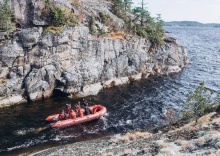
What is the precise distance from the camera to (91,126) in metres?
37.2

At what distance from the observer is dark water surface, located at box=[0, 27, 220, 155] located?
32.6 metres

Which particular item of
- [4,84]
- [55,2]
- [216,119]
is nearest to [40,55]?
[4,84]

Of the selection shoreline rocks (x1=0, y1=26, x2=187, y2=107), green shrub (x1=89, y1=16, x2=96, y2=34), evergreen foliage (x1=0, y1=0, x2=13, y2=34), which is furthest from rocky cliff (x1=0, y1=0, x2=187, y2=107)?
evergreen foliage (x1=0, y1=0, x2=13, y2=34)

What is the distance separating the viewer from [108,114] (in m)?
40.7

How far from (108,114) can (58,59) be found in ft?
40.1

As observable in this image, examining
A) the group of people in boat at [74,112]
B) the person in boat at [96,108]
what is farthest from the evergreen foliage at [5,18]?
the person in boat at [96,108]

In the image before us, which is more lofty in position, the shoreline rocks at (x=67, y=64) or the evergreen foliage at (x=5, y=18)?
the evergreen foliage at (x=5, y=18)

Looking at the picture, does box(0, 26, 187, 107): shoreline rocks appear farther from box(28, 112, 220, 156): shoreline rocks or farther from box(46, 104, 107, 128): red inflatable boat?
box(28, 112, 220, 156): shoreline rocks

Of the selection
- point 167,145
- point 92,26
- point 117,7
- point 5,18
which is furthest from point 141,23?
point 167,145

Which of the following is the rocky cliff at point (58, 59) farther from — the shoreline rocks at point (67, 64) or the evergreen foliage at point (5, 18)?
the evergreen foliage at point (5, 18)

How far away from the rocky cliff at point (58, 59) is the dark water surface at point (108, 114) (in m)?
2.08

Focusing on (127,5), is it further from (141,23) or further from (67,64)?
(67,64)

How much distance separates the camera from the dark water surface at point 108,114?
32594 mm

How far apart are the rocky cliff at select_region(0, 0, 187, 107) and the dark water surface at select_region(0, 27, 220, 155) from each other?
2081 millimetres
